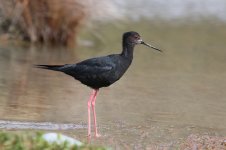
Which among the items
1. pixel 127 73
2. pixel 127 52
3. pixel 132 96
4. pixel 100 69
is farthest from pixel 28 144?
pixel 127 73

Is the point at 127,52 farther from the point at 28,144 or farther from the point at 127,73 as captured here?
the point at 127,73

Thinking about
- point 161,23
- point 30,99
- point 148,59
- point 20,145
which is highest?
point 161,23

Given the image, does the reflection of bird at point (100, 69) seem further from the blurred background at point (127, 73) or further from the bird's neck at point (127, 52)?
the blurred background at point (127, 73)

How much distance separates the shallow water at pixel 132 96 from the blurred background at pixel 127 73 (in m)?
0.01

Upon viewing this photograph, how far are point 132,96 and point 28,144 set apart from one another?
4.88m

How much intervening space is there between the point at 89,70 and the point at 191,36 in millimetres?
10821

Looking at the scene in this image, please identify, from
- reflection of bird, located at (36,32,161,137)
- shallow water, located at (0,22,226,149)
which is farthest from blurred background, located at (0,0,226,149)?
reflection of bird, located at (36,32,161,137)

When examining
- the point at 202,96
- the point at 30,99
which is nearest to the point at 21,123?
the point at 30,99

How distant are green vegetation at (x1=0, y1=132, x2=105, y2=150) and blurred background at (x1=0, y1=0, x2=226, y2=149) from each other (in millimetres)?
1193

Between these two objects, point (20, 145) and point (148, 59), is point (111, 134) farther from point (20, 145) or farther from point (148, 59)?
point (148, 59)

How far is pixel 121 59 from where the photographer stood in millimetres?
9266

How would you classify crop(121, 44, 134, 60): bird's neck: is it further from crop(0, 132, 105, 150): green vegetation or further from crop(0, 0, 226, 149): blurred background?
crop(0, 132, 105, 150): green vegetation

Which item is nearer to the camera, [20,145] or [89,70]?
[20,145]

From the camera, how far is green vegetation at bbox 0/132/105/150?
269 inches
